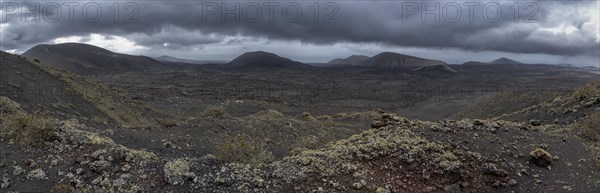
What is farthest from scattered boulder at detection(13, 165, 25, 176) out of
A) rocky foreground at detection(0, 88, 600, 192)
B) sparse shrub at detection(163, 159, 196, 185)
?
sparse shrub at detection(163, 159, 196, 185)

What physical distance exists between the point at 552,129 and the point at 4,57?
30808mm

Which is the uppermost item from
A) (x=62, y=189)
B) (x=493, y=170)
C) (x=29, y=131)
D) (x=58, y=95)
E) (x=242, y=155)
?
(x=58, y=95)

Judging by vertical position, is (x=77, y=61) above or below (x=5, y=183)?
above

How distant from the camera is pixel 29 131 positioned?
32.1 feet

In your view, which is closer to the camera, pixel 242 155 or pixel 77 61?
pixel 242 155

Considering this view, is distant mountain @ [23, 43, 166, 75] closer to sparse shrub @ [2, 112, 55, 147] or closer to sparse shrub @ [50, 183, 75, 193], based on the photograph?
sparse shrub @ [2, 112, 55, 147]

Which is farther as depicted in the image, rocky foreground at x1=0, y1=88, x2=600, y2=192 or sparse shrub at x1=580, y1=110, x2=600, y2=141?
sparse shrub at x1=580, y1=110, x2=600, y2=141

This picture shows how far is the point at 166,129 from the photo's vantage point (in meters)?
18.0

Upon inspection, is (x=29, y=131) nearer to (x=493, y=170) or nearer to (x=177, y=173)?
(x=177, y=173)

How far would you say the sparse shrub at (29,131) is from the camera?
959 cm

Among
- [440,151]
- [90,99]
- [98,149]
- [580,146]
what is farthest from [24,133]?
[90,99]

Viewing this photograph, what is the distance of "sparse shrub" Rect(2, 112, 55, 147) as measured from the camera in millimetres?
9586

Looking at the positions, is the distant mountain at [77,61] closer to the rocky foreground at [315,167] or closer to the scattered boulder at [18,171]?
the rocky foreground at [315,167]

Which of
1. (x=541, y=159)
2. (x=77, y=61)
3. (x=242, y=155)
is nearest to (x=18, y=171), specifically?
(x=242, y=155)
